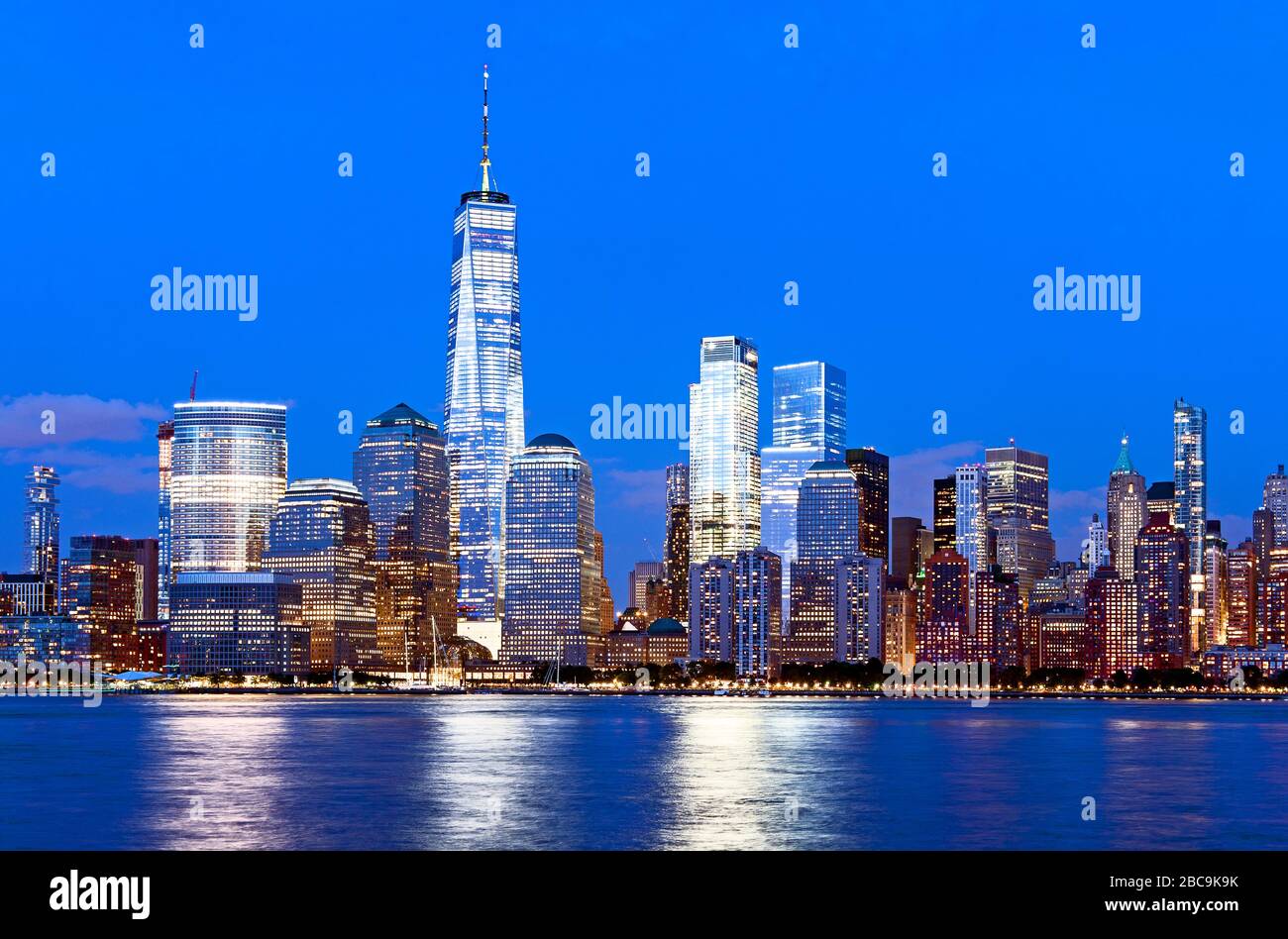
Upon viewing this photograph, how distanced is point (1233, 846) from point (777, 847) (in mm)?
15866

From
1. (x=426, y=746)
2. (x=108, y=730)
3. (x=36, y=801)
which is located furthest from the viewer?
(x=108, y=730)

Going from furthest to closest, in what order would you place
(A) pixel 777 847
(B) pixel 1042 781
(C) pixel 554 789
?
1. (B) pixel 1042 781
2. (C) pixel 554 789
3. (A) pixel 777 847

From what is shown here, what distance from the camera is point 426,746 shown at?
125 meters

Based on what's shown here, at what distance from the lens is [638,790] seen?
8219cm

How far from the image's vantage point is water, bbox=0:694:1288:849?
6191 cm

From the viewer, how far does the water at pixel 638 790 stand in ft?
203

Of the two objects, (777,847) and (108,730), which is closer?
(777,847)

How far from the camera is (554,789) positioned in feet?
273
